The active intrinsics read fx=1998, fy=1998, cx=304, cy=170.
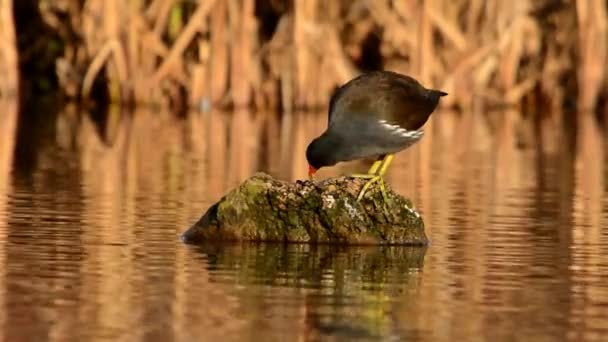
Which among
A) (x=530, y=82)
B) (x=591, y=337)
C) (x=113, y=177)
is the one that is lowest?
(x=591, y=337)

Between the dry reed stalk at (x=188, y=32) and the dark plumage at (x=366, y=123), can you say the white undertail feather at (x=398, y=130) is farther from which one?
the dry reed stalk at (x=188, y=32)

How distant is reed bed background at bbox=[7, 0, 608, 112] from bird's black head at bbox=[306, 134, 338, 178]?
A: 14.8 metres

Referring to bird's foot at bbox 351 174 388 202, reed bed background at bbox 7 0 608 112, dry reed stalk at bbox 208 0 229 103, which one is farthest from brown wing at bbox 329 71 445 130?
dry reed stalk at bbox 208 0 229 103

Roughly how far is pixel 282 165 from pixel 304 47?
8342mm

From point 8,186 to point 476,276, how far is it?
211 inches

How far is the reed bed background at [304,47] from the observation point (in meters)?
25.4

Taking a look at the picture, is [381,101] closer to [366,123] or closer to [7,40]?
[366,123]

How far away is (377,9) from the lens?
2627cm

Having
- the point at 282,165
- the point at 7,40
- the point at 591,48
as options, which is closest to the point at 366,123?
the point at 282,165

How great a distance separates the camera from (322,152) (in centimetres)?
1020

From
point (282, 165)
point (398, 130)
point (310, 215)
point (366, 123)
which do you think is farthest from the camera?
point (282, 165)

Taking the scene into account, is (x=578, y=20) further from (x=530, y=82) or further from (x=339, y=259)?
(x=339, y=259)

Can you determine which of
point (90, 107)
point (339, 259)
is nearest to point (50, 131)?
point (90, 107)

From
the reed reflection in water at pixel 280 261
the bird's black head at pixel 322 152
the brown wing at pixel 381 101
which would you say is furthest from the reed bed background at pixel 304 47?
the bird's black head at pixel 322 152
